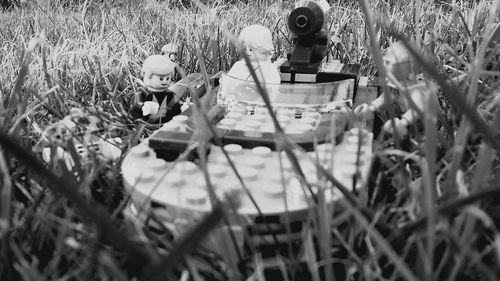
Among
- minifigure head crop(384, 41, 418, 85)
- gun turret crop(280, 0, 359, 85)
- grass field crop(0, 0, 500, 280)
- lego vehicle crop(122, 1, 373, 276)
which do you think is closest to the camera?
grass field crop(0, 0, 500, 280)

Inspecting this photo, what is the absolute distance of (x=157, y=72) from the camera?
972mm

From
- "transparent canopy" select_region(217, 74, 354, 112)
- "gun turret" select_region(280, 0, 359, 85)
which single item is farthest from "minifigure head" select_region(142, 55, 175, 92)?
"gun turret" select_region(280, 0, 359, 85)

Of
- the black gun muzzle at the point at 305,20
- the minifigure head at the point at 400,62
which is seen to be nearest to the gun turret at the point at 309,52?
the black gun muzzle at the point at 305,20

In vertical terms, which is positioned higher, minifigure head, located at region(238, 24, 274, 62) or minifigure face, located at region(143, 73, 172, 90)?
minifigure head, located at region(238, 24, 274, 62)

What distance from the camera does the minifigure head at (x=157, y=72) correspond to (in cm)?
97

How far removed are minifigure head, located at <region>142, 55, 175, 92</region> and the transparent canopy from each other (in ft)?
0.39

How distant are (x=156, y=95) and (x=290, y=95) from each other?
0.25 m

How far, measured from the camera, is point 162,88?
0.99m

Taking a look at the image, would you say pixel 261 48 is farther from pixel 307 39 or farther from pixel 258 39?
pixel 307 39

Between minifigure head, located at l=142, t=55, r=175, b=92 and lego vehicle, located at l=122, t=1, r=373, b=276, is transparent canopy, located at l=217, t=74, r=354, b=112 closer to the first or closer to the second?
lego vehicle, located at l=122, t=1, r=373, b=276

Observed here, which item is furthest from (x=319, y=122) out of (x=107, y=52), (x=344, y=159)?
(x=107, y=52)

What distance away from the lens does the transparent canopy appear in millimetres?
922

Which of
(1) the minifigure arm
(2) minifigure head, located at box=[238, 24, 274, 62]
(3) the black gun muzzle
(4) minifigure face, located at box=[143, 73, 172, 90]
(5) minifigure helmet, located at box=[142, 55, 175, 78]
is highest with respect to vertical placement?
(3) the black gun muzzle

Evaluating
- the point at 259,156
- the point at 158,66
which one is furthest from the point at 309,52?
the point at 259,156
